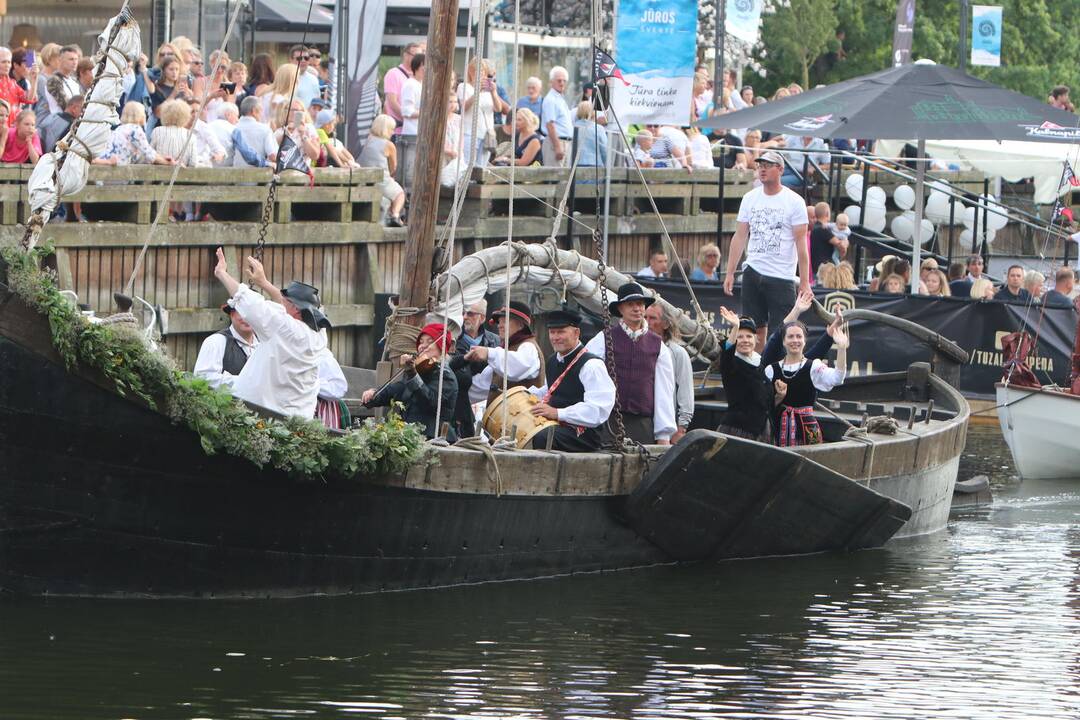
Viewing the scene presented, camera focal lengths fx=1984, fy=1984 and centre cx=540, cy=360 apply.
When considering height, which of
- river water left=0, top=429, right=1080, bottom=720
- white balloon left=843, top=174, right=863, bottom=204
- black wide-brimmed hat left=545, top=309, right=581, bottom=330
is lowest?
river water left=0, top=429, right=1080, bottom=720

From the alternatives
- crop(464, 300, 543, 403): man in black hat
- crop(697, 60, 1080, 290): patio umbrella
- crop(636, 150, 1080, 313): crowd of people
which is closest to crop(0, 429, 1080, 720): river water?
crop(464, 300, 543, 403): man in black hat

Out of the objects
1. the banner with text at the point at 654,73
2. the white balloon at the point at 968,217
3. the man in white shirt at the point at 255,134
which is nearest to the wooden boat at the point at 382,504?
the man in white shirt at the point at 255,134

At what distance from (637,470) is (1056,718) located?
3.39m

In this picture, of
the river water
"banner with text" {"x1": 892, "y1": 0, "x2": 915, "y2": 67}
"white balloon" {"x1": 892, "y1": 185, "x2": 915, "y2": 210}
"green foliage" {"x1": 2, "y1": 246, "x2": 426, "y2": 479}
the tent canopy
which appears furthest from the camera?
"white balloon" {"x1": 892, "y1": 185, "x2": 915, "y2": 210}

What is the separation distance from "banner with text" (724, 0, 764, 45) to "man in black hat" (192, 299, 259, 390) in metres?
18.3

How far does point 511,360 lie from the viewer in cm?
1247

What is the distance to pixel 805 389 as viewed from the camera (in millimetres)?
12953

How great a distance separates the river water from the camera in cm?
891

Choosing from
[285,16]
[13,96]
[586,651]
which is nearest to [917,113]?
[13,96]

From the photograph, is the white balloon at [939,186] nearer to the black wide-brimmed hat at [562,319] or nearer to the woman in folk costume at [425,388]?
the black wide-brimmed hat at [562,319]

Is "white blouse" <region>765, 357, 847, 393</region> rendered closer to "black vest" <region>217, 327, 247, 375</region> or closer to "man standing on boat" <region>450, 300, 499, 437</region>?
"man standing on boat" <region>450, 300, 499, 437</region>

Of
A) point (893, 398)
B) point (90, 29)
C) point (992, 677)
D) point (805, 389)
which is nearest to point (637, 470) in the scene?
point (805, 389)

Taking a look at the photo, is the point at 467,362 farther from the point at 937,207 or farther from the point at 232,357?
the point at 937,207

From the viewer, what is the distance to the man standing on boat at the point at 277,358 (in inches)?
404
